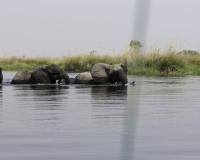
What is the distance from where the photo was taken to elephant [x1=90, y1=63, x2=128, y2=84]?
2547cm

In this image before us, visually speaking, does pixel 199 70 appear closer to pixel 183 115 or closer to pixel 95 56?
pixel 95 56

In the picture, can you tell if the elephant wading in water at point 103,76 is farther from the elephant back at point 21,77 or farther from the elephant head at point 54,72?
the elephant back at point 21,77

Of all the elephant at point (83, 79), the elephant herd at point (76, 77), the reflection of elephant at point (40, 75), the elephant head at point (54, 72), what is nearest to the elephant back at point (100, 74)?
the elephant herd at point (76, 77)

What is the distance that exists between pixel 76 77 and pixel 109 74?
1.54 metres

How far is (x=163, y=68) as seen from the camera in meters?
37.9

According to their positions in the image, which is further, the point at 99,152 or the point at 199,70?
the point at 199,70

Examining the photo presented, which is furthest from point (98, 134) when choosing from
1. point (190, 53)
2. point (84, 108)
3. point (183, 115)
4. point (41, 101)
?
point (190, 53)

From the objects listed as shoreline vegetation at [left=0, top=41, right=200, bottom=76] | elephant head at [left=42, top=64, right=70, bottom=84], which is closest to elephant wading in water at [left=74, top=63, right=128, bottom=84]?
elephant head at [left=42, top=64, right=70, bottom=84]

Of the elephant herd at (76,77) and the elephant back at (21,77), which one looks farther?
the elephant back at (21,77)

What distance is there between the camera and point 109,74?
26.1 meters

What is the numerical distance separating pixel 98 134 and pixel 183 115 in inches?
133

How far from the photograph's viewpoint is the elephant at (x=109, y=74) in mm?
25469

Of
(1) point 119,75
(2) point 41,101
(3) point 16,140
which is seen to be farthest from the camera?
(1) point 119,75

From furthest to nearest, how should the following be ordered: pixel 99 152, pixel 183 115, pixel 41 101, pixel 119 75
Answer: pixel 119 75, pixel 41 101, pixel 183 115, pixel 99 152
